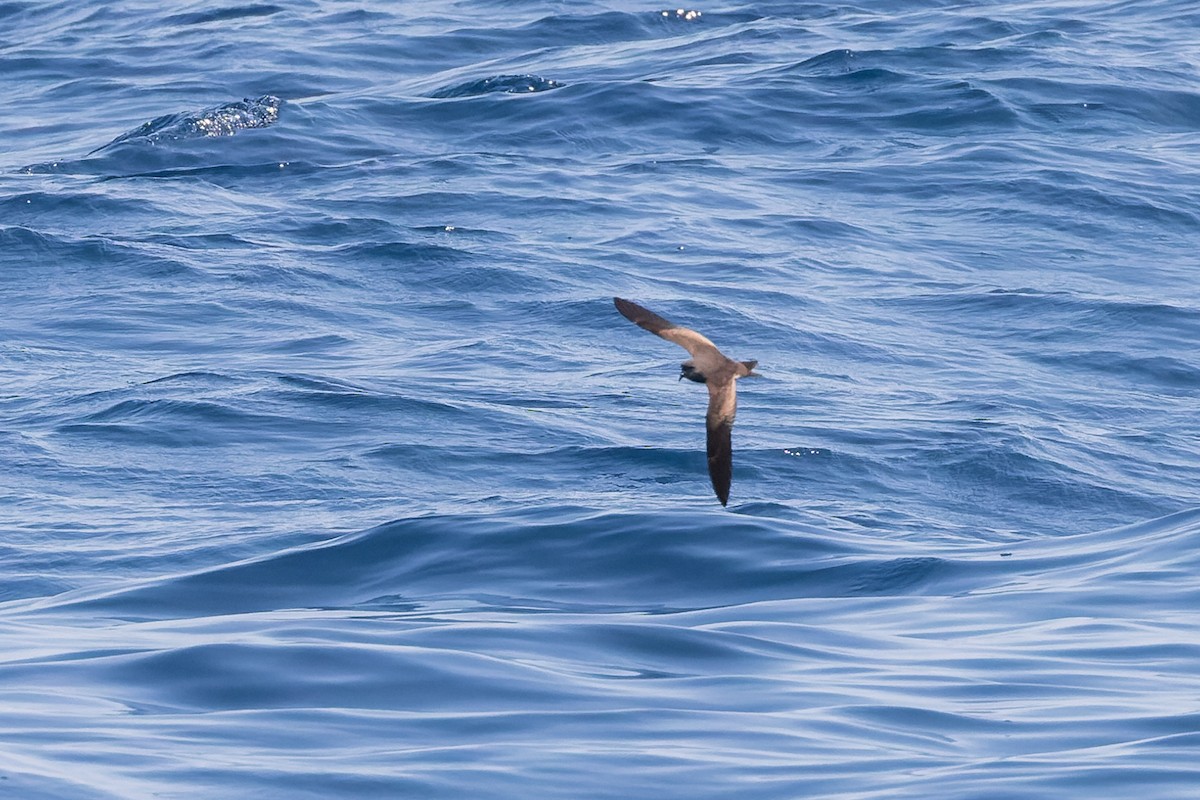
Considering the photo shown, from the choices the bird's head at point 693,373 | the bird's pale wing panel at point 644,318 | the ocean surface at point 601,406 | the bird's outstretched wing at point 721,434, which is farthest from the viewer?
the bird's pale wing panel at point 644,318

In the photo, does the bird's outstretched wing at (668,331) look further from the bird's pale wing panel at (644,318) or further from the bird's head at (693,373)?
the bird's head at (693,373)

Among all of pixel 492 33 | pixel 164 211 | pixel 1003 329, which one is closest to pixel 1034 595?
pixel 1003 329

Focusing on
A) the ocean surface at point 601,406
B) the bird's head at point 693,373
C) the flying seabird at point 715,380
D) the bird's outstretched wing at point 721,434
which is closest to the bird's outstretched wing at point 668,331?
the flying seabird at point 715,380

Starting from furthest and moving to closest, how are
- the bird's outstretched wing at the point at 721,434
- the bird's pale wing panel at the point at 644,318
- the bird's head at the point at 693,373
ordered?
the bird's pale wing panel at the point at 644,318 → the bird's head at the point at 693,373 → the bird's outstretched wing at the point at 721,434

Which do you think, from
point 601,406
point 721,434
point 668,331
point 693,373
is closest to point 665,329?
point 668,331

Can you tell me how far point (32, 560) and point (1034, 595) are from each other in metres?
4.93

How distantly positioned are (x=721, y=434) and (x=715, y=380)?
320mm

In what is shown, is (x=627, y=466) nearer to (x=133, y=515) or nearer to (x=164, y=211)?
(x=133, y=515)

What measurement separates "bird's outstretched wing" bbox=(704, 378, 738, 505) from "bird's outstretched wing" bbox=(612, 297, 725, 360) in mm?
256

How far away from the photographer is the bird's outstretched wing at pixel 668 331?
7008mm

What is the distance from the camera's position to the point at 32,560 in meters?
9.69

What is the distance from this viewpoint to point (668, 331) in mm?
7066

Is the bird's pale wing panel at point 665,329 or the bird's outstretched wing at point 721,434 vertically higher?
the bird's pale wing panel at point 665,329

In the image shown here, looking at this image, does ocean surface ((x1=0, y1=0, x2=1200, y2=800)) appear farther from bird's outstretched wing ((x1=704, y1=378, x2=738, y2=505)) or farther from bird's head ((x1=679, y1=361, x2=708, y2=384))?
bird's head ((x1=679, y1=361, x2=708, y2=384))
